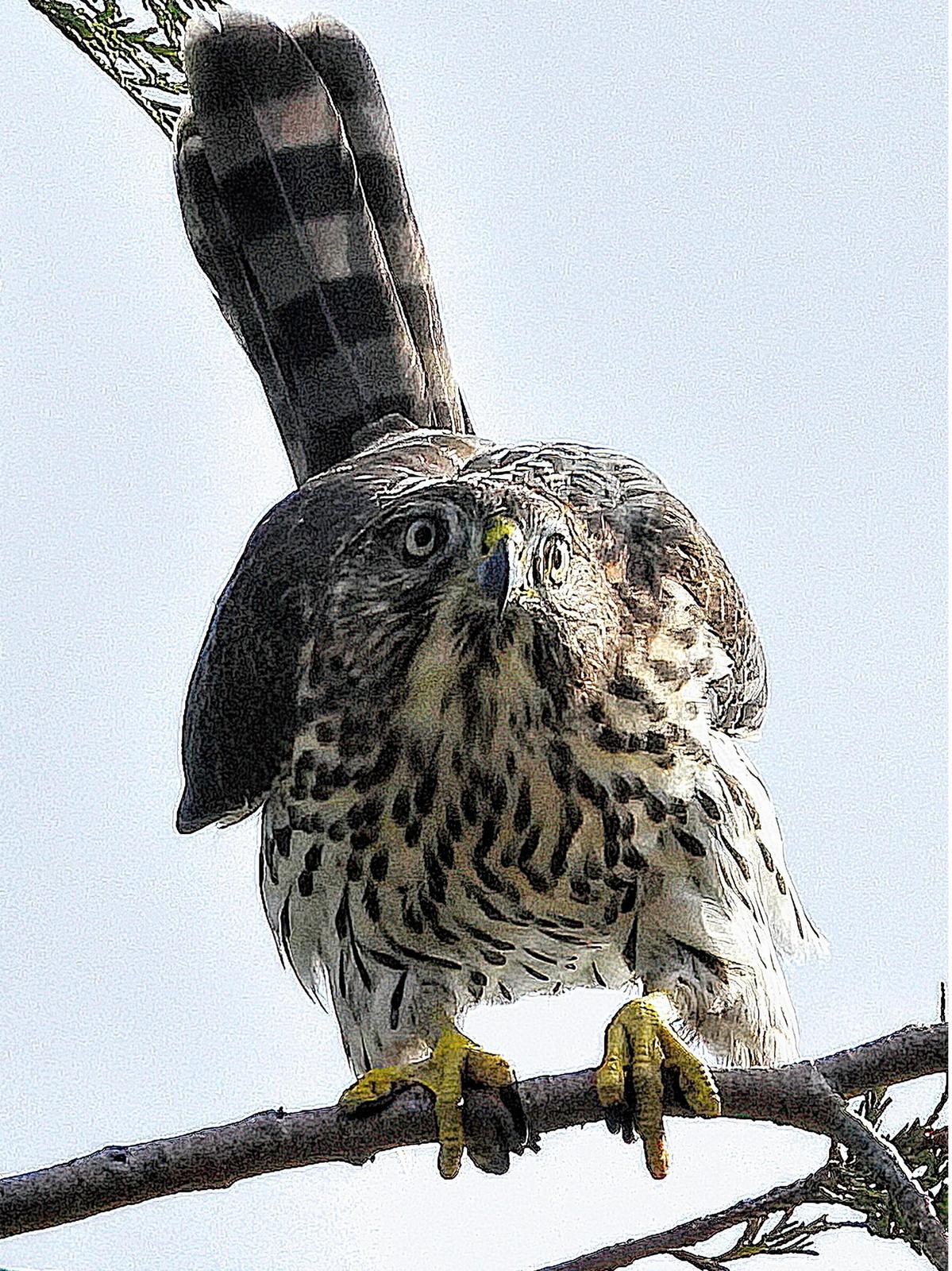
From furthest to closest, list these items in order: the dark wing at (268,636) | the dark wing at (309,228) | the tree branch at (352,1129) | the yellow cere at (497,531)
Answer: the dark wing at (309,228) < the dark wing at (268,636) < the yellow cere at (497,531) < the tree branch at (352,1129)

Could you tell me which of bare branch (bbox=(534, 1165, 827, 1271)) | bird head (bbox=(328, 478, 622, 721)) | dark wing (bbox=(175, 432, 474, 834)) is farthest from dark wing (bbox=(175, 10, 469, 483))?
bare branch (bbox=(534, 1165, 827, 1271))

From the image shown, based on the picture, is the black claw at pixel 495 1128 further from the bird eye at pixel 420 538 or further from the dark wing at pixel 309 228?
the dark wing at pixel 309 228

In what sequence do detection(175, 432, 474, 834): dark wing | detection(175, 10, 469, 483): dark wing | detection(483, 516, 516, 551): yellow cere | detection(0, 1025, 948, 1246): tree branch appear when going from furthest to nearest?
detection(175, 10, 469, 483): dark wing < detection(175, 432, 474, 834): dark wing < detection(483, 516, 516, 551): yellow cere < detection(0, 1025, 948, 1246): tree branch

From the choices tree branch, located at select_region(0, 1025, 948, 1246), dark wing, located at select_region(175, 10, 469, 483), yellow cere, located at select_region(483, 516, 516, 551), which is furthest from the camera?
dark wing, located at select_region(175, 10, 469, 483)

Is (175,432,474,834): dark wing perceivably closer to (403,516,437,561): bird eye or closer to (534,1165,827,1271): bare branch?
(403,516,437,561): bird eye

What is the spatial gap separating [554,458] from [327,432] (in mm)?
250

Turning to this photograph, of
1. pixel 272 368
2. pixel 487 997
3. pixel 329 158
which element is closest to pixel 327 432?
pixel 272 368

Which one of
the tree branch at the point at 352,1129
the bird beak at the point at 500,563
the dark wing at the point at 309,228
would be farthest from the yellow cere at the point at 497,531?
the dark wing at the point at 309,228

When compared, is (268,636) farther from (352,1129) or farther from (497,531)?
(352,1129)

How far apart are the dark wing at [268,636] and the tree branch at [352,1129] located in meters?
0.25

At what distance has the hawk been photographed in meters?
0.93

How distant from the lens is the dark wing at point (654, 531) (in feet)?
3.40

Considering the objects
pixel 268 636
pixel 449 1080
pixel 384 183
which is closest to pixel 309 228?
pixel 384 183

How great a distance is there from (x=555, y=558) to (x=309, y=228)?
422 millimetres
